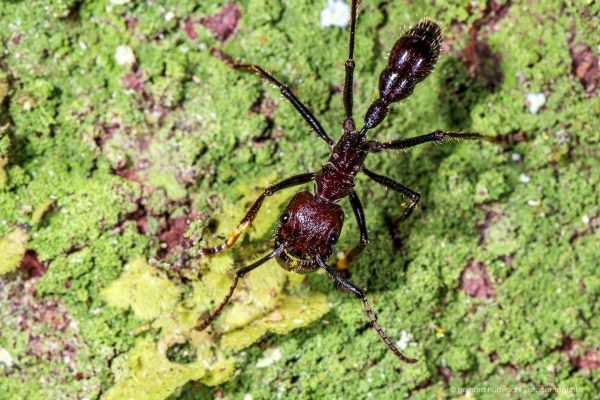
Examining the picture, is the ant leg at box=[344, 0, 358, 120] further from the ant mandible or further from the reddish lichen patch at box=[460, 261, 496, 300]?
the reddish lichen patch at box=[460, 261, 496, 300]

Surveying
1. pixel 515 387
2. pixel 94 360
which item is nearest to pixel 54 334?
pixel 94 360

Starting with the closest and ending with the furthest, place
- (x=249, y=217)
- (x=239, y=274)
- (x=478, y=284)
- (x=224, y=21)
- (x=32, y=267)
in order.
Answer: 1. (x=239, y=274)
2. (x=249, y=217)
3. (x=32, y=267)
4. (x=478, y=284)
5. (x=224, y=21)

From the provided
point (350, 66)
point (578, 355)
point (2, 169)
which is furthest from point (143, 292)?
point (578, 355)

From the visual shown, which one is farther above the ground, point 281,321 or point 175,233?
point 175,233

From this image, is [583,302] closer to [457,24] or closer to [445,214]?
[445,214]

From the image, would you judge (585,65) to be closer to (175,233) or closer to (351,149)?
(351,149)

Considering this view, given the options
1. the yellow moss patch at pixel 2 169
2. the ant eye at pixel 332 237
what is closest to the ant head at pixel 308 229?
the ant eye at pixel 332 237

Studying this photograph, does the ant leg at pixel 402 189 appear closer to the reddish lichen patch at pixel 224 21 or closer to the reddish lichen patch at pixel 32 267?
the reddish lichen patch at pixel 224 21
